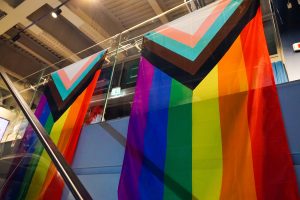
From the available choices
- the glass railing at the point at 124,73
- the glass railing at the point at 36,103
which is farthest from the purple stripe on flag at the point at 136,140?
the glass railing at the point at 124,73

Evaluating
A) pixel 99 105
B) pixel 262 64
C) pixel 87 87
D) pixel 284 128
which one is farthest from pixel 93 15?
pixel 284 128

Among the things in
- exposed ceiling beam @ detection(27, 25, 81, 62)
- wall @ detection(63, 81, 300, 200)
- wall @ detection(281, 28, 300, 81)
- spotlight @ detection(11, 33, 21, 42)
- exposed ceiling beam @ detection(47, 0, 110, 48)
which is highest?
exposed ceiling beam @ detection(47, 0, 110, 48)

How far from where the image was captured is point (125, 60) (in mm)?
5164

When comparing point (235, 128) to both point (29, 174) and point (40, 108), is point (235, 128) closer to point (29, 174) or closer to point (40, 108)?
point (29, 174)

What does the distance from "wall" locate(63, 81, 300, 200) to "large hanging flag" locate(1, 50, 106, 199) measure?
142 millimetres

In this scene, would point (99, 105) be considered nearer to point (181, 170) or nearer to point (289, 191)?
point (181, 170)

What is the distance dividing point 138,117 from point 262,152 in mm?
1025

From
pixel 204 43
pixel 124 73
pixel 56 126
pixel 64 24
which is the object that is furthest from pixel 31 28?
pixel 204 43

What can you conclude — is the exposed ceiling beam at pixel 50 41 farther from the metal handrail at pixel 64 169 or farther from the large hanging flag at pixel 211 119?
the metal handrail at pixel 64 169

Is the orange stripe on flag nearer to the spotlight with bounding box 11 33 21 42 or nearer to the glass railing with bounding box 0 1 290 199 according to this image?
the glass railing with bounding box 0 1 290 199

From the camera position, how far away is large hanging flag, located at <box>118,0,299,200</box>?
1.37 metres

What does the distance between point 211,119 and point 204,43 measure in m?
0.77

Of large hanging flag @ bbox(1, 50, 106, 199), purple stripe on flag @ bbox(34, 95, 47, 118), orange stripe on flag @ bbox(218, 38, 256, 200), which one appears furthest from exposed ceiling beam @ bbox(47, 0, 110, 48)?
orange stripe on flag @ bbox(218, 38, 256, 200)

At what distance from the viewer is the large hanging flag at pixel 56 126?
230cm
